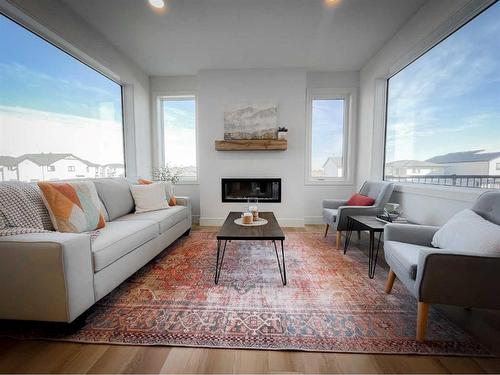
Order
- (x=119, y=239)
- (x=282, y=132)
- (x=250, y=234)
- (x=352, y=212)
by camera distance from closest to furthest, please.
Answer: (x=119, y=239) < (x=250, y=234) < (x=352, y=212) < (x=282, y=132)

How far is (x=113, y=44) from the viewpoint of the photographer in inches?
124

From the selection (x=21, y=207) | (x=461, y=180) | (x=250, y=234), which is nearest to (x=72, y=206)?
(x=21, y=207)

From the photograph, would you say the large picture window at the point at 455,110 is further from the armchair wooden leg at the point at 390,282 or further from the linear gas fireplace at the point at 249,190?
the linear gas fireplace at the point at 249,190

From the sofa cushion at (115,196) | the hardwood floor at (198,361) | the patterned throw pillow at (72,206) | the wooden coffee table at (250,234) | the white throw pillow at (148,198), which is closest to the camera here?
the hardwood floor at (198,361)

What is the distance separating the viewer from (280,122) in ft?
12.8

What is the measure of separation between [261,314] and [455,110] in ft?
8.60

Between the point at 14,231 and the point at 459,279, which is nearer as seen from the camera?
the point at 459,279

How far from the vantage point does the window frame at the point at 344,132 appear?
4043mm

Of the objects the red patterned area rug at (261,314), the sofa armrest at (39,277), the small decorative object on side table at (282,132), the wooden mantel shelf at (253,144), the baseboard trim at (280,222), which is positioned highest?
the small decorative object on side table at (282,132)

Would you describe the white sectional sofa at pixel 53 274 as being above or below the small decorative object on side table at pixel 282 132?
below

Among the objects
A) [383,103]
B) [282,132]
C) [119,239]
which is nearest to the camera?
[119,239]

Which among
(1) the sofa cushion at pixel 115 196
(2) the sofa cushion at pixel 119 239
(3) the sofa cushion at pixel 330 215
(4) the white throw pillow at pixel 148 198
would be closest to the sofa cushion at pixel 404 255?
(3) the sofa cushion at pixel 330 215

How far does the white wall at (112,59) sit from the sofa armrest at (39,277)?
6.92 feet

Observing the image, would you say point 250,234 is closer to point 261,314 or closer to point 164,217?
point 261,314
